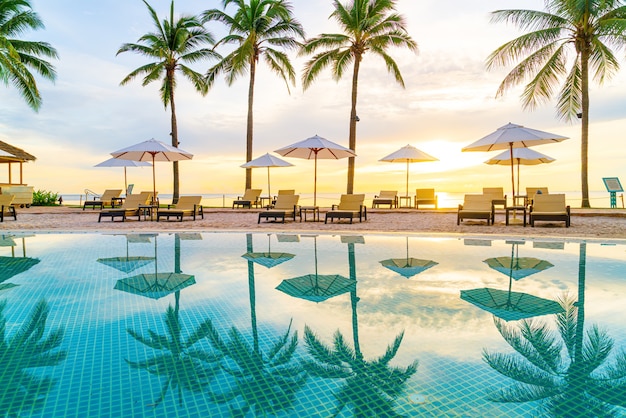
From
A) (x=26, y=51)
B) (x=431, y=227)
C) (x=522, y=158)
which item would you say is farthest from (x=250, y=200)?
(x=26, y=51)

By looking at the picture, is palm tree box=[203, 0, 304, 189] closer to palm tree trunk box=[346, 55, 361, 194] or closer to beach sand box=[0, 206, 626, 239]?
palm tree trunk box=[346, 55, 361, 194]

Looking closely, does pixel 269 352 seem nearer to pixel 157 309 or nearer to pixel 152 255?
pixel 157 309

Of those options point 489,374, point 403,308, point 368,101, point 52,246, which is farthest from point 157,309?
point 368,101

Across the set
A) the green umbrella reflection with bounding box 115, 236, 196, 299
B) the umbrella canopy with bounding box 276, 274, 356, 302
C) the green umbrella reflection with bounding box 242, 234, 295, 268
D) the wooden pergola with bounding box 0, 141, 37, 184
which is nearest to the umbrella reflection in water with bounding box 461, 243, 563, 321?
the umbrella canopy with bounding box 276, 274, 356, 302

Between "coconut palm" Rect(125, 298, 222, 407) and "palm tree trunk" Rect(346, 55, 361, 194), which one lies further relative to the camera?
"palm tree trunk" Rect(346, 55, 361, 194)

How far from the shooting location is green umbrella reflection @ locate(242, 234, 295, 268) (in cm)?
700

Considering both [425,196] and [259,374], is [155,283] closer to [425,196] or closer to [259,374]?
[259,374]

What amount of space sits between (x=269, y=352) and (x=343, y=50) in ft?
60.2

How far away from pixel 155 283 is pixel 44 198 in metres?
20.7

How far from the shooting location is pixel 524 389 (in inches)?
104

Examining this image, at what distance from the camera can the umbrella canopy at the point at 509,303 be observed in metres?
4.22

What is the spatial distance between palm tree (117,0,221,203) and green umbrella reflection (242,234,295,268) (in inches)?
550

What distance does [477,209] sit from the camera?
1185cm

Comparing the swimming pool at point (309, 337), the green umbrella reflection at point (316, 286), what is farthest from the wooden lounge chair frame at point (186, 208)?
the green umbrella reflection at point (316, 286)
